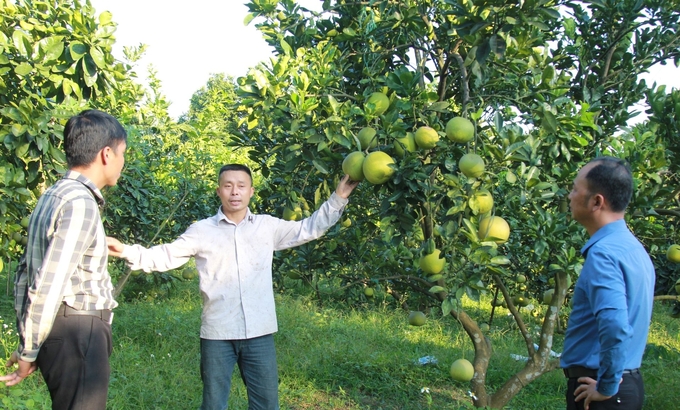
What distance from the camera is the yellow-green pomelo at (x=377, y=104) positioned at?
2.22 meters

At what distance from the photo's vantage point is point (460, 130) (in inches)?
85.1

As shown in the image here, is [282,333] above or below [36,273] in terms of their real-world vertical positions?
below

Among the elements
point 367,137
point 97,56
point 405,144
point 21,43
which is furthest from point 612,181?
point 21,43

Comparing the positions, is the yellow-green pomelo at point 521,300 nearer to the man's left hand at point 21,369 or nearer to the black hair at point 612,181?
the black hair at point 612,181

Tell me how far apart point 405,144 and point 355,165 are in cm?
20

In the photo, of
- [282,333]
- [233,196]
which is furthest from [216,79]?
[233,196]

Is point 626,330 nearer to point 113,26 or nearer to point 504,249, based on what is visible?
point 504,249

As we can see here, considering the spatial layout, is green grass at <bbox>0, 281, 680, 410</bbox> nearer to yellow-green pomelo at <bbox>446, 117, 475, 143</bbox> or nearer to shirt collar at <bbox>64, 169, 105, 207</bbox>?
shirt collar at <bbox>64, 169, 105, 207</bbox>

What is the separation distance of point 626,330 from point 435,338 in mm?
4088

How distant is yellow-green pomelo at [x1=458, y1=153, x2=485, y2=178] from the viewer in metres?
2.07

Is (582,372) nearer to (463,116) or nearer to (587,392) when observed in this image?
(587,392)

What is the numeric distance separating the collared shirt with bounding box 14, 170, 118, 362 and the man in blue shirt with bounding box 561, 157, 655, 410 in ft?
4.64

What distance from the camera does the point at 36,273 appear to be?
1636 millimetres

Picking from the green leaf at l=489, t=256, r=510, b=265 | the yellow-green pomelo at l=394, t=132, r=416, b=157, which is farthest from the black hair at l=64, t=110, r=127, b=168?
the green leaf at l=489, t=256, r=510, b=265
